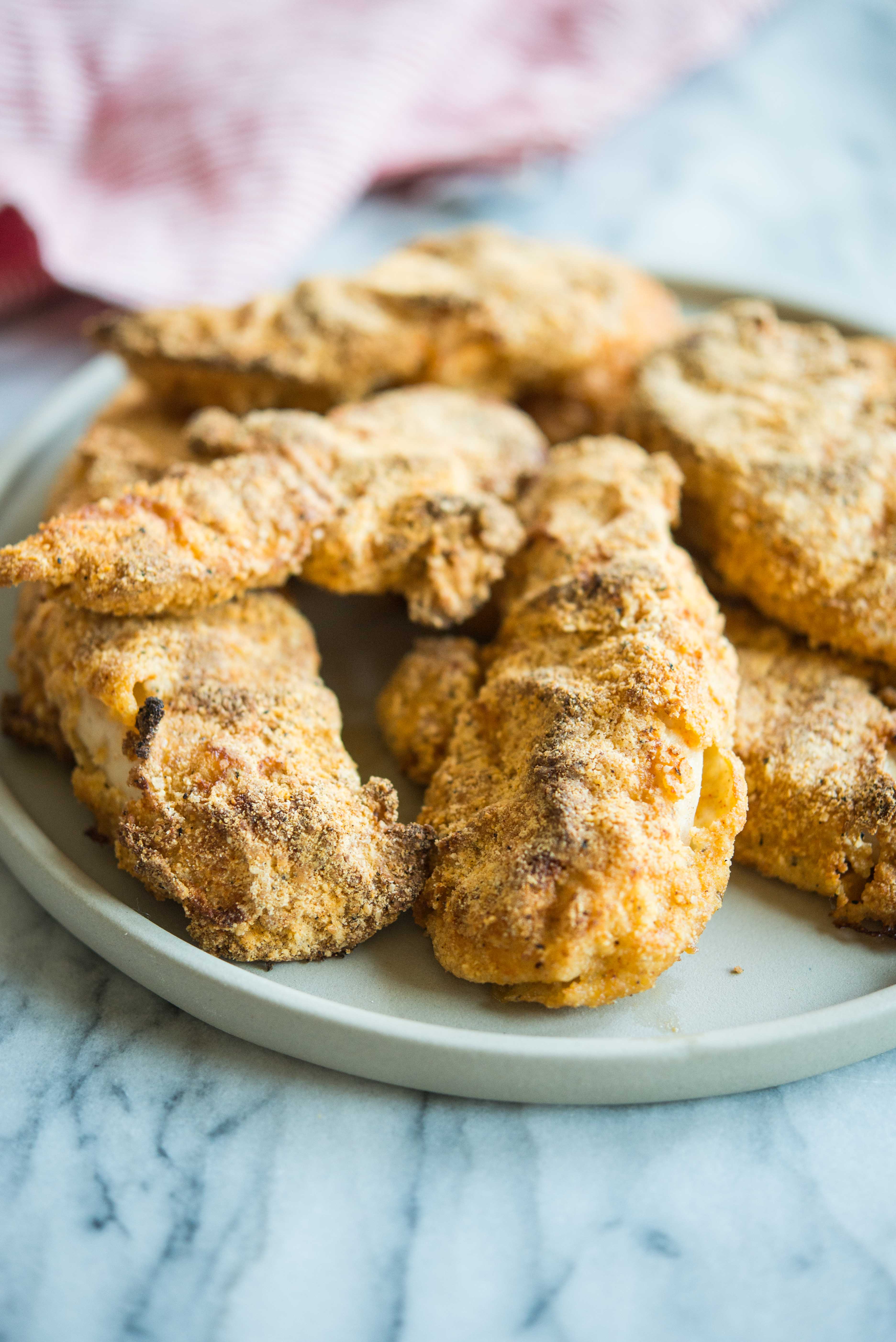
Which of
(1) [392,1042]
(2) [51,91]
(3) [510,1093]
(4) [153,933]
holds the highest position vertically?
(2) [51,91]

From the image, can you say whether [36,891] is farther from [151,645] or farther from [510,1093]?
[510,1093]

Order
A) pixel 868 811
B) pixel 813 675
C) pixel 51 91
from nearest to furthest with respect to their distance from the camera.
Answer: pixel 868 811 < pixel 813 675 < pixel 51 91

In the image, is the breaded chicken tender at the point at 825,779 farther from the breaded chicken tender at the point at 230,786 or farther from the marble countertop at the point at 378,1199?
the breaded chicken tender at the point at 230,786

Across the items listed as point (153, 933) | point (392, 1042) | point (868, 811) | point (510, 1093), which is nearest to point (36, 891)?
point (153, 933)

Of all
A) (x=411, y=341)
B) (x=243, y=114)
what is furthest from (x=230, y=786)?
(x=243, y=114)

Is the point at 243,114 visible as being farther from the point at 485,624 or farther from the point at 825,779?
the point at 825,779

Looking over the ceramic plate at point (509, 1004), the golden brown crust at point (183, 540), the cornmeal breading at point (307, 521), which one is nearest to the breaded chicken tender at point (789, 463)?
the cornmeal breading at point (307, 521)
